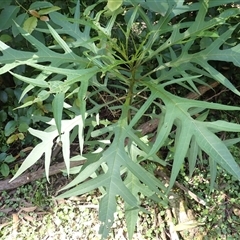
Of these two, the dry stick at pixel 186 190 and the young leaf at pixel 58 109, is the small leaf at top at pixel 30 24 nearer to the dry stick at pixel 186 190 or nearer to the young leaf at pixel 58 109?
the young leaf at pixel 58 109

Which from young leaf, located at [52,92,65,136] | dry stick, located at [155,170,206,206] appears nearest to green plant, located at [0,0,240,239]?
young leaf, located at [52,92,65,136]

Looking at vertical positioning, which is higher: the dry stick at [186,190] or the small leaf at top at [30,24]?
the small leaf at top at [30,24]

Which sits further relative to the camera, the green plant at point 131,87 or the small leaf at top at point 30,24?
the small leaf at top at point 30,24

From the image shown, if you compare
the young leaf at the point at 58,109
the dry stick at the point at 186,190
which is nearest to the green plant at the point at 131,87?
the young leaf at the point at 58,109

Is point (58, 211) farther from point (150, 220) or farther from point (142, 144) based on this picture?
point (142, 144)

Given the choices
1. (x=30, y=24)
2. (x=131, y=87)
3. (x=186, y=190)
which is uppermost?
(x=30, y=24)

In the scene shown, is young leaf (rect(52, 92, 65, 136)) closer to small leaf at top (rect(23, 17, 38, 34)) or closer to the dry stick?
small leaf at top (rect(23, 17, 38, 34))

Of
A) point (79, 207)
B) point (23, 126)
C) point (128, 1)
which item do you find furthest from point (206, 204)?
point (128, 1)

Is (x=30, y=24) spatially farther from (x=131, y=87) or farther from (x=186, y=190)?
(x=186, y=190)

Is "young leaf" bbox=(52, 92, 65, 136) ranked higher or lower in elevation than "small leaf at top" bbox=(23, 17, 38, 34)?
lower

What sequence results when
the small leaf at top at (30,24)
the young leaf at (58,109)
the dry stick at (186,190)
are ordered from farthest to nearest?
1. the dry stick at (186,190)
2. the small leaf at top at (30,24)
3. the young leaf at (58,109)

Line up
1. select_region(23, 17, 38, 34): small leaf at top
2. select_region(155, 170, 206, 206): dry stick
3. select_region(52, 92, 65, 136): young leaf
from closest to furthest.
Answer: select_region(52, 92, 65, 136): young leaf, select_region(23, 17, 38, 34): small leaf at top, select_region(155, 170, 206, 206): dry stick

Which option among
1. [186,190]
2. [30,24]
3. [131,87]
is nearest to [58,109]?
[131,87]

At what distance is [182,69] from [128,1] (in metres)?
0.28
